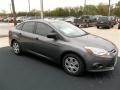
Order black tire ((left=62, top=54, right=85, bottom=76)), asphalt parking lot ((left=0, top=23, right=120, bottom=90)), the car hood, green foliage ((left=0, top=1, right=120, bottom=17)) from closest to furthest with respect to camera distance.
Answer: asphalt parking lot ((left=0, top=23, right=120, bottom=90)) < black tire ((left=62, top=54, right=85, bottom=76)) < the car hood < green foliage ((left=0, top=1, right=120, bottom=17))

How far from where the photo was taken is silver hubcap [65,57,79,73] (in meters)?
5.53

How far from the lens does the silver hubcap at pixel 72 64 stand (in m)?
5.53

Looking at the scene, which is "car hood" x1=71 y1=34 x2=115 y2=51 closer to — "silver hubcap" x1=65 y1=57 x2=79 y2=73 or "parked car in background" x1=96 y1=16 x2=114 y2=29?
"silver hubcap" x1=65 y1=57 x2=79 y2=73

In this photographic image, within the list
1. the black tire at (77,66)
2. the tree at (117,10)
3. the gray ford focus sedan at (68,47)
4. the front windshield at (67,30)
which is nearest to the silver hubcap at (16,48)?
the gray ford focus sedan at (68,47)

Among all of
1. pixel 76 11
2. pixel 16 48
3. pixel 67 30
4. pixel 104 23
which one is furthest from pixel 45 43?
pixel 76 11

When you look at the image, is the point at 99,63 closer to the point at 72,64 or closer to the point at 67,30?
the point at 72,64

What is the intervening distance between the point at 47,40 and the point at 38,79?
1.34 metres

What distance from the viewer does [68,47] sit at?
5.59 meters

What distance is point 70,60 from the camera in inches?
222

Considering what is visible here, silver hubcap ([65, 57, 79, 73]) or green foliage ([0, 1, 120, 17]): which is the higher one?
green foliage ([0, 1, 120, 17])

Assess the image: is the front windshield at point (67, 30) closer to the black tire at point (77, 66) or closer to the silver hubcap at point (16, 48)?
the black tire at point (77, 66)

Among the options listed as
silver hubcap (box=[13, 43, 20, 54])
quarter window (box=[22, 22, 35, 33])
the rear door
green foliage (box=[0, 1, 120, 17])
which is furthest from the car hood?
green foliage (box=[0, 1, 120, 17])

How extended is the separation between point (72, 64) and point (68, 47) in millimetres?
478

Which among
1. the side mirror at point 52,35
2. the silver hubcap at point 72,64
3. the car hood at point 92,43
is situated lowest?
the silver hubcap at point 72,64
